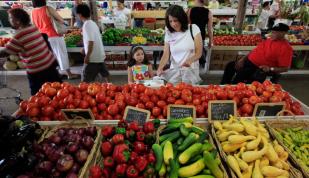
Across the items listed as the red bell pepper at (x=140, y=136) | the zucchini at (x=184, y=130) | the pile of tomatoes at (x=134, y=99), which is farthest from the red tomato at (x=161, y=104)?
the red bell pepper at (x=140, y=136)

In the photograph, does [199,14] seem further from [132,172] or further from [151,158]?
[132,172]

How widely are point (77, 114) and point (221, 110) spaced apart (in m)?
1.38

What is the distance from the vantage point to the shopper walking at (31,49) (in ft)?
11.3

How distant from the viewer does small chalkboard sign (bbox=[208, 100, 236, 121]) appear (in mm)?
2268

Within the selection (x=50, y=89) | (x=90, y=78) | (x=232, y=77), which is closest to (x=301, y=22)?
(x=232, y=77)

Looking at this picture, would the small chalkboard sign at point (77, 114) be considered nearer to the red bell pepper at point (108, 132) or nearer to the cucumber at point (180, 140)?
the red bell pepper at point (108, 132)

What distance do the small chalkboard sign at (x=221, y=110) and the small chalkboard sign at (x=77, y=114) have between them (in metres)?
1.14

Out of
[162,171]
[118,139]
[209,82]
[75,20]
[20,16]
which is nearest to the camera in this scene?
[162,171]

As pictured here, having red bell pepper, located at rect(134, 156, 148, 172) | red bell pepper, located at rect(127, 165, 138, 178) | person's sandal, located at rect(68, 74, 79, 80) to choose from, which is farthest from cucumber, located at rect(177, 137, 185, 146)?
person's sandal, located at rect(68, 74, 79, 80)

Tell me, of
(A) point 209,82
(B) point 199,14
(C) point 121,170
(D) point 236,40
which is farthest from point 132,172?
(D) point 236,40

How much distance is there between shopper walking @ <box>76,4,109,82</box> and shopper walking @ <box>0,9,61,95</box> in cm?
70

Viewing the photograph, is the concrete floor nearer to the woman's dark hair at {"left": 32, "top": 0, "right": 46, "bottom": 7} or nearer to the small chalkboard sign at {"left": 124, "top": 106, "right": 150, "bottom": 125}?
the woman's dark hair at {"left": 32, "top": 0, "right": 46, "bottom": 7}

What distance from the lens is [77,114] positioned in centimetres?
222

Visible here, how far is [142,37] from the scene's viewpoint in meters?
6.01
